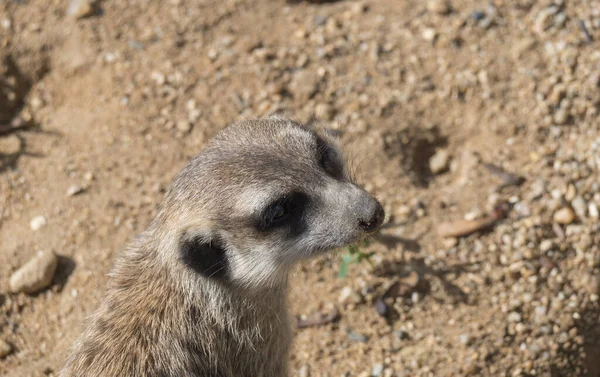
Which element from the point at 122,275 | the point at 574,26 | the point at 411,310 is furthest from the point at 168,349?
the point at 574,26

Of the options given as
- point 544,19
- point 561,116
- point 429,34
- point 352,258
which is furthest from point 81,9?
point 561,116

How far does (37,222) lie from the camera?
166 inches

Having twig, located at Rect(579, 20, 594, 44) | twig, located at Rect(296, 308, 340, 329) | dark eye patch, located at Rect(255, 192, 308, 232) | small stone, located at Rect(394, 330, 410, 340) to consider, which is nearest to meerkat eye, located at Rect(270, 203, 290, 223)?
dark eye patch, located at Rect(255, 192, 308, 232)

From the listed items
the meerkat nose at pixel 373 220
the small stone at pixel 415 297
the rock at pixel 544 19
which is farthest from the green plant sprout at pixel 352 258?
the rock at pixel 544 19

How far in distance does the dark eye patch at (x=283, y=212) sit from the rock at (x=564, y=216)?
6.07ft

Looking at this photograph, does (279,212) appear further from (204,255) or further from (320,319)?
(320,319)

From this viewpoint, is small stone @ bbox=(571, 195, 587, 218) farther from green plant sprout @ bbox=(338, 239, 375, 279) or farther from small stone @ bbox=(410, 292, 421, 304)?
green plant sprout @ bbox=(338, 239, 375, 279)

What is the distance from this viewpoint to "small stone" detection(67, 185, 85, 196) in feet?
14.0

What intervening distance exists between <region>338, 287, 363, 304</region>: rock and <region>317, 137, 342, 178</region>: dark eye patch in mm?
1033

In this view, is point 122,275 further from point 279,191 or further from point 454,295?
point 454,295

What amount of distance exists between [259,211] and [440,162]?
6.28 ft

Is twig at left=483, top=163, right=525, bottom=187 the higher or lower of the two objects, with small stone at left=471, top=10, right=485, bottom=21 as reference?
lower

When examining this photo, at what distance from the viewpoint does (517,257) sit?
4004 mm

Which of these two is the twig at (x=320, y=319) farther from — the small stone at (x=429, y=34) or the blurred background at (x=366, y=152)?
the small stone at (x=429, y=34)
